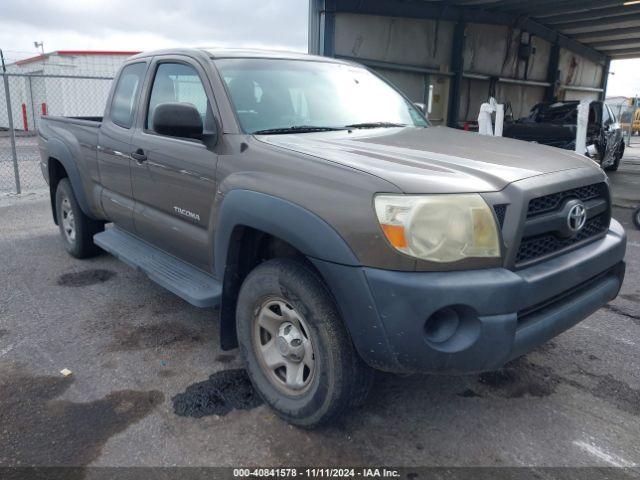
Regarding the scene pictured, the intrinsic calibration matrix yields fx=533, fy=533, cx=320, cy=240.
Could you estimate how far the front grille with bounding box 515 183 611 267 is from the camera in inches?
91.7

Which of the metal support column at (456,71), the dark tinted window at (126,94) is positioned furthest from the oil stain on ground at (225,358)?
the metal support column at (456,71)

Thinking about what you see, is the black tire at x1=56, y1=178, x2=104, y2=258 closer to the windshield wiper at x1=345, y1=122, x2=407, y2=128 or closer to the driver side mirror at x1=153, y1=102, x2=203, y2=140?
the driver side mirror at x1=153, y1=102, x2=203, y2=140

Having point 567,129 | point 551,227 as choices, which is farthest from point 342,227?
point 567,129

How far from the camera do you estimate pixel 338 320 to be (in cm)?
232

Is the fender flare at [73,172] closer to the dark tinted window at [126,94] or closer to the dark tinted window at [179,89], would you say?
the dark tinted window at [126,94]

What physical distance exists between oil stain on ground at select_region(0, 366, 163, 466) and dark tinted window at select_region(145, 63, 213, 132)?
62.4 inches

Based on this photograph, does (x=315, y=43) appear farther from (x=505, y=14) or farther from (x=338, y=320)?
(x=338, y=320)

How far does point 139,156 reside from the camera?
3.65 m

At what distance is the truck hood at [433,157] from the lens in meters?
2.21

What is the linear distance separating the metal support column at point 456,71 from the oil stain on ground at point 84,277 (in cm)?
1344

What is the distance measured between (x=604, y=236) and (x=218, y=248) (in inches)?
82.3

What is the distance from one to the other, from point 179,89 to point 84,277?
2.20m

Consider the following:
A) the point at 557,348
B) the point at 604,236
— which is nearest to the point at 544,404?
the point at 557,348

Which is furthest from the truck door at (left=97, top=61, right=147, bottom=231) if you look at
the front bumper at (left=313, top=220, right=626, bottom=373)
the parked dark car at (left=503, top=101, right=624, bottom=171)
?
the parked dark car at (left=503, top=101, right=624, bottom=171)
